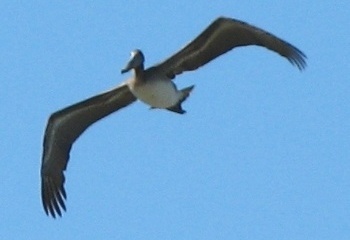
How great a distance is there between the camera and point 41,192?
1258 inches

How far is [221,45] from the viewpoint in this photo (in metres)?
30.4

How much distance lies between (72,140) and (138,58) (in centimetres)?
181

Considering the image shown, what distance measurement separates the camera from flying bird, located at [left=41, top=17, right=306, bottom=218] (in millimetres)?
30125

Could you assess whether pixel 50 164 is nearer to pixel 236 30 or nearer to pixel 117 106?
pixel 117 106

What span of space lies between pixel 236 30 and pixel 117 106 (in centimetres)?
233

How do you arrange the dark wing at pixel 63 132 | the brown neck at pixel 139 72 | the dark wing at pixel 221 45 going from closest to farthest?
the dark wing at pixel 221 45 < the brown neck at pixel 139 72 < the dark wing at pixel 63 132

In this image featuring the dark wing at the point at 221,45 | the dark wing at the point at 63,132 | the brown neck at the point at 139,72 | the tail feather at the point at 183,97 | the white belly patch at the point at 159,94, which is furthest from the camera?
the dark wing at the point at 63,132

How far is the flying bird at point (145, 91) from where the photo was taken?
1186 inches

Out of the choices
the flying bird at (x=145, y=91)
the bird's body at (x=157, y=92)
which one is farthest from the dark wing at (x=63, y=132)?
the bird's body at (x=157, y=92)

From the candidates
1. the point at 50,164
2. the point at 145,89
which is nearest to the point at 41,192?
the point at 50,164

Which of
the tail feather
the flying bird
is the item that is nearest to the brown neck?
the flying bird

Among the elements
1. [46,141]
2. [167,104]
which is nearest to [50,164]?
[46,141]

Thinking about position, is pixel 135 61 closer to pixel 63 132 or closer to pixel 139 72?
pixel 139 72

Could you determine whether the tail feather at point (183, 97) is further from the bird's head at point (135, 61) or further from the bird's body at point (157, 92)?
the bird's head at point (135, 61)
